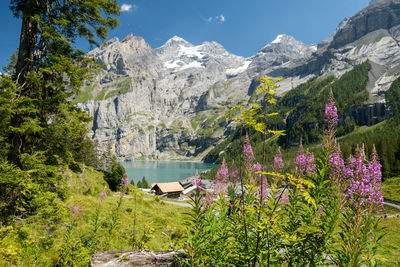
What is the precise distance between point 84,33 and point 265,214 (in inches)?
480

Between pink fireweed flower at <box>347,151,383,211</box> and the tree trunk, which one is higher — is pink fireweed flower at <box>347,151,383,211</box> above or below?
below

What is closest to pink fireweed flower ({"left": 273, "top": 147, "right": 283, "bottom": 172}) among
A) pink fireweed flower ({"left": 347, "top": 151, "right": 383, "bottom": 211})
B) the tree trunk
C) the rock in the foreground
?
pink fireweed flower ({"left": 347, "top": 151, "right": 383, "bottom": 211})

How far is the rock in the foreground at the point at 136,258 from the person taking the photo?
3482 mm

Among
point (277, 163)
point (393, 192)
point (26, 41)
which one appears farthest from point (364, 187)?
point (393, 192)

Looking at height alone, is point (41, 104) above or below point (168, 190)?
above

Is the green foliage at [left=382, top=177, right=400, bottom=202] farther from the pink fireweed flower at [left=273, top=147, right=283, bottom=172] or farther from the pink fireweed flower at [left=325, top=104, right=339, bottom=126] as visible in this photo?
the pink fireweed flower at [left=325, top=104, right=339, bottom=126]

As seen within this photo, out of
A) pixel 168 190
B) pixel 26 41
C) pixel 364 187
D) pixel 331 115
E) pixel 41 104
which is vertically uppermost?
pixel 26 41

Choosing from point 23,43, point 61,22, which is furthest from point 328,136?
point 23,43

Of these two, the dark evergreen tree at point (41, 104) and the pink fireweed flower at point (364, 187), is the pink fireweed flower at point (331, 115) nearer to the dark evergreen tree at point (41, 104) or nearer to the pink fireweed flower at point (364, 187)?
the pink fireweed flower at point (364, 187)

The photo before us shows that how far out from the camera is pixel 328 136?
10.3ft

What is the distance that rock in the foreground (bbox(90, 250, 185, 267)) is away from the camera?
3.48 metres

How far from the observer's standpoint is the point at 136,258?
3734 mm

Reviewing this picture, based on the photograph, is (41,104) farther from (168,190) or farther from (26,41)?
(168,190)

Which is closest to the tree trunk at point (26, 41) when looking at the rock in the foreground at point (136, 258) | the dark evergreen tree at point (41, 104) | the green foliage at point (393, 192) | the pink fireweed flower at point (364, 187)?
the dark evergreen tree at point (41, 104)
